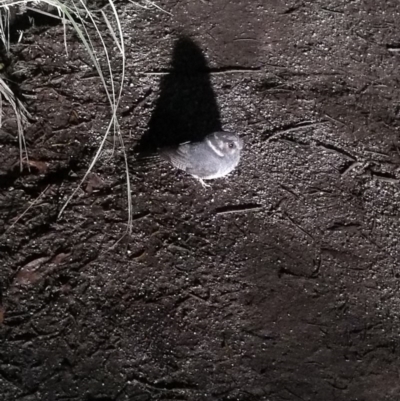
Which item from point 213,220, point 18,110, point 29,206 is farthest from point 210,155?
point 18,110

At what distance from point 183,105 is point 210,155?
1.38 ft

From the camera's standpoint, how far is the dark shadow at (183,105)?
266 centimetres

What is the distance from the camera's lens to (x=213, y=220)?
257cm

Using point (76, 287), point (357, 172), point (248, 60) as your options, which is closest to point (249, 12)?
point (248, 60)

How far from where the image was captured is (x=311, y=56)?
2.90m

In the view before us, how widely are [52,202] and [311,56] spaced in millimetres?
1479

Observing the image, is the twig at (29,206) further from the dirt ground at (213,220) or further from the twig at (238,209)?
the twig at (238,209)

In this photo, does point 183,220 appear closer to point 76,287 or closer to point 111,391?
point 76,287

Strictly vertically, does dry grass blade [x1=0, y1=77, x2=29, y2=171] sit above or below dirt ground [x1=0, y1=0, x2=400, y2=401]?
above

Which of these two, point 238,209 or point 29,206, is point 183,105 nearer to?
point 238,209

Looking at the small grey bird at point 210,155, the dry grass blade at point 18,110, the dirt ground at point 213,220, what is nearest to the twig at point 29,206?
the dirt ground at point 213,220

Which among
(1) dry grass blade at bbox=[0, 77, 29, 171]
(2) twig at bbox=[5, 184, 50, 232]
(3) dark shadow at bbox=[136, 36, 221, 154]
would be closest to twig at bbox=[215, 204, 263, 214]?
(3) dark shadow at bbox=[136, 36, 221, 154]

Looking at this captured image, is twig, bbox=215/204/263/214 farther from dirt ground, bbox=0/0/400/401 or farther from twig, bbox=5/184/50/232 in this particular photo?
twig, bbox=5/184/50/232

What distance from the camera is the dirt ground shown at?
237cm
